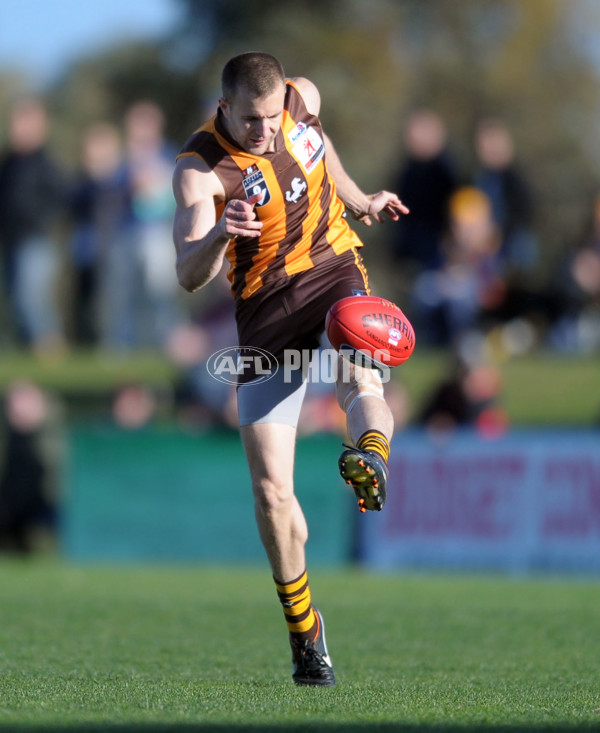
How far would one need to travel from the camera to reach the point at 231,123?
593 centimetres

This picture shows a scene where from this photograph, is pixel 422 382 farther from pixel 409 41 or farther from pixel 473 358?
pixel 409 41

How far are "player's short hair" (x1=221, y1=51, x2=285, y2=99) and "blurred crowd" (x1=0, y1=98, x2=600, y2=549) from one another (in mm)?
6654

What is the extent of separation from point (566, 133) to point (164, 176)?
1835cm

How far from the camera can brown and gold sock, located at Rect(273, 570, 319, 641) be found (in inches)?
238

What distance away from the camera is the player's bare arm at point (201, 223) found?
5336 mm

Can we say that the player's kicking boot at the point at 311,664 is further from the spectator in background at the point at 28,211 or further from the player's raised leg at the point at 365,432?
the spectator in background at the point at 28,211

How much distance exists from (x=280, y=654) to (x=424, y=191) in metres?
7.38

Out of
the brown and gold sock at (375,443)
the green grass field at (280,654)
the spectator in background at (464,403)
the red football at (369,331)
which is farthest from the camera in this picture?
the spectator in background at (464,403)

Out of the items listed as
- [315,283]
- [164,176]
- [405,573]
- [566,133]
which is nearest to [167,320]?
[164,176]

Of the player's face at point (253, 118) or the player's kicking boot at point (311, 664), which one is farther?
the player's kicking boot at point (311, 664)

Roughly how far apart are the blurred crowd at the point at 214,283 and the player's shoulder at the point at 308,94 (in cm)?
593

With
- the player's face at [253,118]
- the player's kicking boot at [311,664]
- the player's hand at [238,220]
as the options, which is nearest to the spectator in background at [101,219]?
the player's face at [253,118]

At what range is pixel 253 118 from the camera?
228 inches

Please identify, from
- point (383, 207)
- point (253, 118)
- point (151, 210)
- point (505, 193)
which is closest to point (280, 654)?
point (383, 207)
